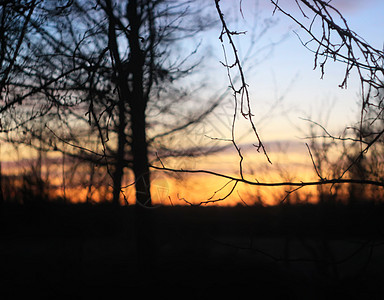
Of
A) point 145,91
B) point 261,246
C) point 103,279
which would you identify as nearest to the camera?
point 145,91

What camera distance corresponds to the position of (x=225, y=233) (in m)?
11.2

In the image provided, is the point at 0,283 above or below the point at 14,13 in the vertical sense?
below

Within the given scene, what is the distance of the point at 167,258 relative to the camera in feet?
30.0

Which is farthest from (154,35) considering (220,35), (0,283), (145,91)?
(0,283)

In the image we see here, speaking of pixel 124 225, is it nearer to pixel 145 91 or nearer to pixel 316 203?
pixel 145 91

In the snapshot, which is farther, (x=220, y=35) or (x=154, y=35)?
(x=154, y=35)

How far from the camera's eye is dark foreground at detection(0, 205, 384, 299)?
805 cm

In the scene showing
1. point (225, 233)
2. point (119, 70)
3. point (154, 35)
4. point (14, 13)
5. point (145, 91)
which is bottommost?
point (225, 233)

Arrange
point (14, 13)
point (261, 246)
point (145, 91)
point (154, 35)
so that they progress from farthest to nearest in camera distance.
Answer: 1. point (261, 246)
2. point (145, 91)
3. point (154, 35)
4. point (14, 13)

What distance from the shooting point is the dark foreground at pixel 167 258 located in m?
8.05

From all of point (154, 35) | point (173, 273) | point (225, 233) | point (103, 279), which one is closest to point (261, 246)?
point (225, 233)

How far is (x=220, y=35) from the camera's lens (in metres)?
2.90

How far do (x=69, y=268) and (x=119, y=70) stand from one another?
6145mm

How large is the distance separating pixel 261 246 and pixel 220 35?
9.78 meters
